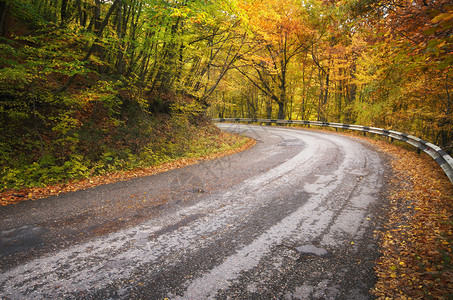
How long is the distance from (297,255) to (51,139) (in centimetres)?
840

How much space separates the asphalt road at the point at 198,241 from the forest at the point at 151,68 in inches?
100.0

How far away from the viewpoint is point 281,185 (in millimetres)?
5805

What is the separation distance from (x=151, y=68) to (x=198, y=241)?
33.6ft

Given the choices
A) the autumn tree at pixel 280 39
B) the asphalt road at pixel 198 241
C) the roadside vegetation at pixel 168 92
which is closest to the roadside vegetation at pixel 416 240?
the roadside vegetation at pixel 168 92

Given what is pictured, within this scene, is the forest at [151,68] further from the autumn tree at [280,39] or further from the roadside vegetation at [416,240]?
the roadside vegetation at [416,240]

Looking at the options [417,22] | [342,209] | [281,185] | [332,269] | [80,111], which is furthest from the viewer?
[80,111]

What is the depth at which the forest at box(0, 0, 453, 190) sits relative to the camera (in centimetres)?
567

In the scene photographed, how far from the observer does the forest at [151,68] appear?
5672mm

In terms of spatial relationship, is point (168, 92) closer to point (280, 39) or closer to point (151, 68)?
point (151, 68)

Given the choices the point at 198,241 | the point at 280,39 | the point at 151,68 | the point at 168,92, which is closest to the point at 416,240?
the point at 198,241

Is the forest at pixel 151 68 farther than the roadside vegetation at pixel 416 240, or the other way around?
the forest at pixel 151 68

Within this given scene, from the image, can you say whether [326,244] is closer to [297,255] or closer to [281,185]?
[297,255]

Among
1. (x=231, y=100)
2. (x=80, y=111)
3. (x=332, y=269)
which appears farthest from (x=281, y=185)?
(x=231, y=100)

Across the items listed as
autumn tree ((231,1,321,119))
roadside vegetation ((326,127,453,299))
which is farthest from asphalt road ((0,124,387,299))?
autumn tree ((231,1,321,119))
